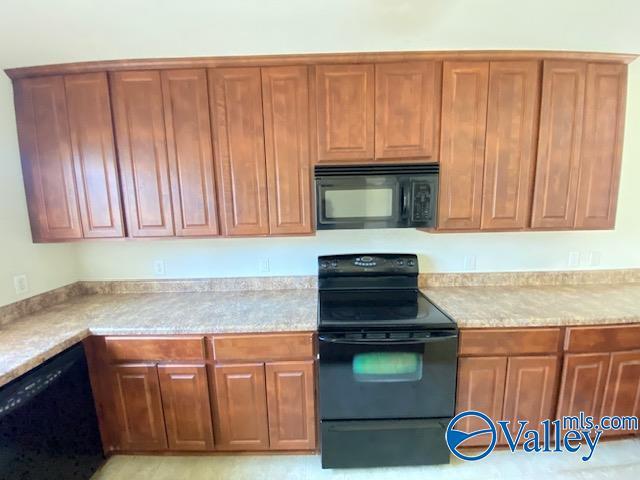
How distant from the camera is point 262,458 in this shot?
1.78 meters

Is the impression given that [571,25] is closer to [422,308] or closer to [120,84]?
[422,308]

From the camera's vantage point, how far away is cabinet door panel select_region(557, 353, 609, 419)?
1660mm

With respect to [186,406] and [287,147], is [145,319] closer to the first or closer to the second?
[186,406]

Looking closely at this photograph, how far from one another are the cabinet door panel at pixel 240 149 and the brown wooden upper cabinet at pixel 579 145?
5.90 feet

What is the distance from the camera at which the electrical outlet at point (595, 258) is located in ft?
7.23

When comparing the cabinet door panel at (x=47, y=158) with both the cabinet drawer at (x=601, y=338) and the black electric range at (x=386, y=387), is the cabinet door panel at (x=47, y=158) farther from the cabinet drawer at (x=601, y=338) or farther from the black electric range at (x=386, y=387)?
the cabinet drawer at (x=601, y=338)

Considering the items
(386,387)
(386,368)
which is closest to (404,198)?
(386,368)

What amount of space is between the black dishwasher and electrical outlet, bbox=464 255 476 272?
2.62 m

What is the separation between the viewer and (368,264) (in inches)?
82.8

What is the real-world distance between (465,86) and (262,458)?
2.67 metres

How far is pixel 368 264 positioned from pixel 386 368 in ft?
2.43

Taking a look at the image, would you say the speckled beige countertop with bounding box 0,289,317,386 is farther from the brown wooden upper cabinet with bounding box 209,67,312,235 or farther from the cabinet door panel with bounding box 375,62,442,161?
the cabinet door panel with bounding box 375,62,442,161

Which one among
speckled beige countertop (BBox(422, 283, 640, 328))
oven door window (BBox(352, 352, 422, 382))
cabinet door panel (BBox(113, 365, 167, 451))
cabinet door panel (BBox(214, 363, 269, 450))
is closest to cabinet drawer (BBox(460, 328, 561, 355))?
speckled beige countertop (BBox(422, 283, 640, 328))

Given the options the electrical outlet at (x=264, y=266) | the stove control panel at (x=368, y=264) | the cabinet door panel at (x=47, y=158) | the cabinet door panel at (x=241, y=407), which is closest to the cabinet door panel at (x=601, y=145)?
the stove control panel at (x=368, y=264)
